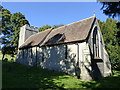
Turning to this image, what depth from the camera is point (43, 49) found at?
22141 mm

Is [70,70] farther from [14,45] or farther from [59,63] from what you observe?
[14,45]

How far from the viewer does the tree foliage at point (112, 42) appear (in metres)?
24.6

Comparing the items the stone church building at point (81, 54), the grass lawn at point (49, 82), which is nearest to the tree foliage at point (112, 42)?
the stone church building at point (81, 54)

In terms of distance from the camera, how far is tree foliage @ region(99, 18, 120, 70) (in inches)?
967

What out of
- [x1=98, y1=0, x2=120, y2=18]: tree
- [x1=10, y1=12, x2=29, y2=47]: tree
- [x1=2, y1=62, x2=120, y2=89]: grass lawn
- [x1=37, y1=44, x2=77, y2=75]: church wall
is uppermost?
[x1=10, y1=12, x2=29, y2=47]: tree

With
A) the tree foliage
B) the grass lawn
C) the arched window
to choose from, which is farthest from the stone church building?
the tree foliage

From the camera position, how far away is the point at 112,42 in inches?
1116

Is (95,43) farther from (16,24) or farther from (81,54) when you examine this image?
(16,24)

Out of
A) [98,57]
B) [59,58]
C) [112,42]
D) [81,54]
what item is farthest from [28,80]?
[112,42]

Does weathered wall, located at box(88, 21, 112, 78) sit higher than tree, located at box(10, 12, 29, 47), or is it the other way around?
tree, located at box(10, 12, 29, 47)

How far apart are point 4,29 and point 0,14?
201 inches

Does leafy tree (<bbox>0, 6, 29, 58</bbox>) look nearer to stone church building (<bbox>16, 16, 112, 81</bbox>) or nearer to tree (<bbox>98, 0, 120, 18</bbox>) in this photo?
stone church building (<bbox>16, 16, 112, 81</bbox>)

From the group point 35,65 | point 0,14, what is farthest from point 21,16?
point 35,65

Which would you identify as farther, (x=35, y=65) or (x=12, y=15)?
(x=12, y=15)
